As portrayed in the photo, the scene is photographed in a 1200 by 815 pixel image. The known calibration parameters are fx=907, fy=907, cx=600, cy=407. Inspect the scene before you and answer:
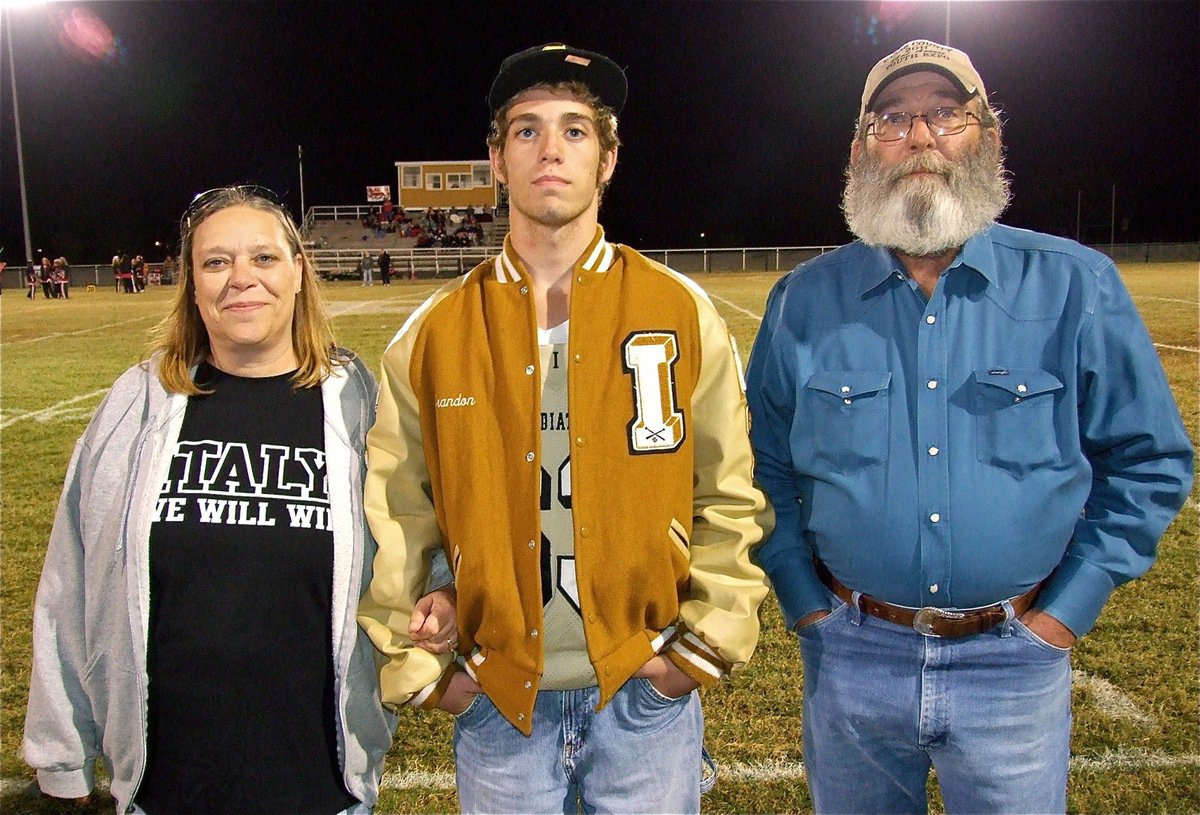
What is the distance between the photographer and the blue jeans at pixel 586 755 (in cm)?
218

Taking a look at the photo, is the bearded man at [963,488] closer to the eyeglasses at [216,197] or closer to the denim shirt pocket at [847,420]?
the denim shirt pocket at [847,420]

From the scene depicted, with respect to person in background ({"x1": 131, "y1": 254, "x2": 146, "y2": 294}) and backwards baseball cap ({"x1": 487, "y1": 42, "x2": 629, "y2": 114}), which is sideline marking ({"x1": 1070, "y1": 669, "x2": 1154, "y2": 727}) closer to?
backwards baseball cap ({"x1": 487, "y1": 42, "x2": 629, "y2": 114})

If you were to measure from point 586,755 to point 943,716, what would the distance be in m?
0.89

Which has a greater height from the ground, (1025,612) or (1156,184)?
(1156,184)

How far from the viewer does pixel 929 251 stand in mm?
2369

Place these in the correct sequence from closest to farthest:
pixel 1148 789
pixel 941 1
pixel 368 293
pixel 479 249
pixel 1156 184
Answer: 1. pixel 1148 789
2. pixel 941 1
3. pixel 368 293
4. pixel 479 249
5. pixel 1156 184

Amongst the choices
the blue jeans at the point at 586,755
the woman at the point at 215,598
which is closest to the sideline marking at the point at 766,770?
the woman at the point at 215,598

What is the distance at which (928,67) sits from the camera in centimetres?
243

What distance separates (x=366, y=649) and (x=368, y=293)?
2885 centimetres

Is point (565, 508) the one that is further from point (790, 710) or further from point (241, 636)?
point (790, 710)

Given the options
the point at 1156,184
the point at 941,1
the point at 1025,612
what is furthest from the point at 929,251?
the point at 1156,184

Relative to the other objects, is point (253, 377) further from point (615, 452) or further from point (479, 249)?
point (479, 249)

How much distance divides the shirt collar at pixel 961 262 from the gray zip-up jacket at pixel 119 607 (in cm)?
141

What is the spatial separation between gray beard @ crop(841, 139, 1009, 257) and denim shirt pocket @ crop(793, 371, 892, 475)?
0.39 metres
